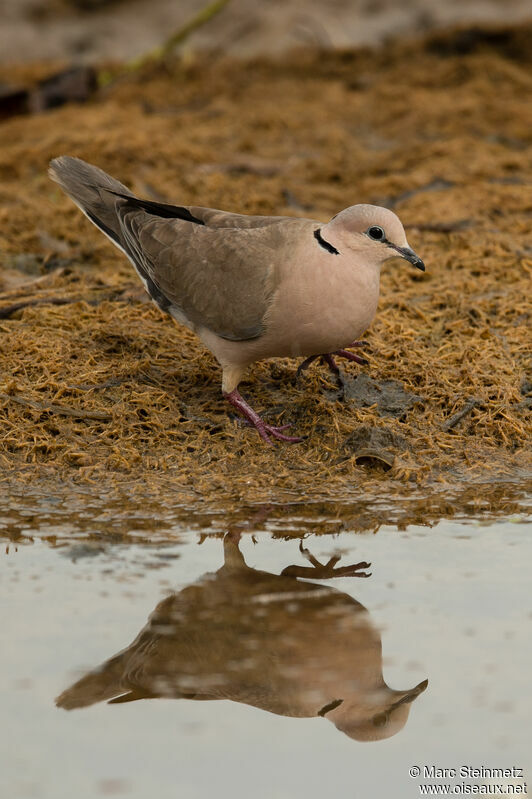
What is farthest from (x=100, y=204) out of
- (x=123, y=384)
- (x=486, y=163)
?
(x=486, y=163)

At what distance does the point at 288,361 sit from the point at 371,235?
96 cm

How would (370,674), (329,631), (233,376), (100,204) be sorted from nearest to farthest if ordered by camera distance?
(370,674)
(329,631)
(233,376)
(100,204)

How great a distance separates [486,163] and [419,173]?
52 cm

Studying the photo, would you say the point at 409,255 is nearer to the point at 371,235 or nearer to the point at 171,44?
the point at 371,235

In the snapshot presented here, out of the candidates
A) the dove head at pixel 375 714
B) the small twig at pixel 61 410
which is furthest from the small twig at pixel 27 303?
the dove head at pixel 375 714

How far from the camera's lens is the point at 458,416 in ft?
15.6

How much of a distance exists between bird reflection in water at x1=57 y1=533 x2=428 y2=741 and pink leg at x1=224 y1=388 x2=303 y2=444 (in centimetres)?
118

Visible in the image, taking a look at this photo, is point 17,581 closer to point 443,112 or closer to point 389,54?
point 443,112

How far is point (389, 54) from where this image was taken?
1097 centimetres

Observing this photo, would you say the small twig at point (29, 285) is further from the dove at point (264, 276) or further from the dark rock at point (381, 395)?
the dark rock at point (381, 395)

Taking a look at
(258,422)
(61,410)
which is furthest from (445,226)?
(61,410)

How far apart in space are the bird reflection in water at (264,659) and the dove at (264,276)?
1.24m

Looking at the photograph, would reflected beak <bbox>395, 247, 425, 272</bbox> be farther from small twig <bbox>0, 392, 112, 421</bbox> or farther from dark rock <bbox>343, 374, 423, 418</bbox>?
small twig <bbox>0, 392, 112, 421</bbox>

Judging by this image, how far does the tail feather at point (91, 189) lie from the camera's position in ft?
17.7
